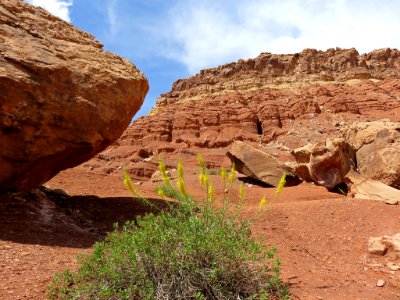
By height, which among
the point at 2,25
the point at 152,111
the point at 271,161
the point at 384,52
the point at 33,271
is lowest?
the point at 33,271

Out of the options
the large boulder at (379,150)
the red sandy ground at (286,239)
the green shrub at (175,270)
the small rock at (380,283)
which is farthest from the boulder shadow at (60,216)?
the large boulder at (379,150)

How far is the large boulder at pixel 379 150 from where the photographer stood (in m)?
10.4

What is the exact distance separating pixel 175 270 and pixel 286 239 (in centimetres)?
337

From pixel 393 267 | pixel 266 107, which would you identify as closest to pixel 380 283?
pixel 393 267

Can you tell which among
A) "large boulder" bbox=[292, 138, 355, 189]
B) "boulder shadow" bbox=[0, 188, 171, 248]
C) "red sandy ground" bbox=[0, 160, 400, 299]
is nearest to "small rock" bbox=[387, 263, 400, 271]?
"red sandy ground" bbox=[0, 160, 400, 299]

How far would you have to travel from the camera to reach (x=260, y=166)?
14.0 m

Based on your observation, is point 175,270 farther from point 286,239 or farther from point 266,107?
point 266,107

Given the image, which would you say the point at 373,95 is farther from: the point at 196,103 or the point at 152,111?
the point at 152,111

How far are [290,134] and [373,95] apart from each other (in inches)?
584

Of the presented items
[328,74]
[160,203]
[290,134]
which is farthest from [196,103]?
[160,203]

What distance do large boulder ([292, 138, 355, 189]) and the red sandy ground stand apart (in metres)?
3.08

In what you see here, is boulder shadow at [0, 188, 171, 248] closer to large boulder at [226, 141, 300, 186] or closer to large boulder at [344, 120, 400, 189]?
large boulder at [226, 141, 300, 186]

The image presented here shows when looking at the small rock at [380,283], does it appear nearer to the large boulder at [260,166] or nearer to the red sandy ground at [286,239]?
the red sandy ground at [286,239]

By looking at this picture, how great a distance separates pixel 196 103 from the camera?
49.0 m
